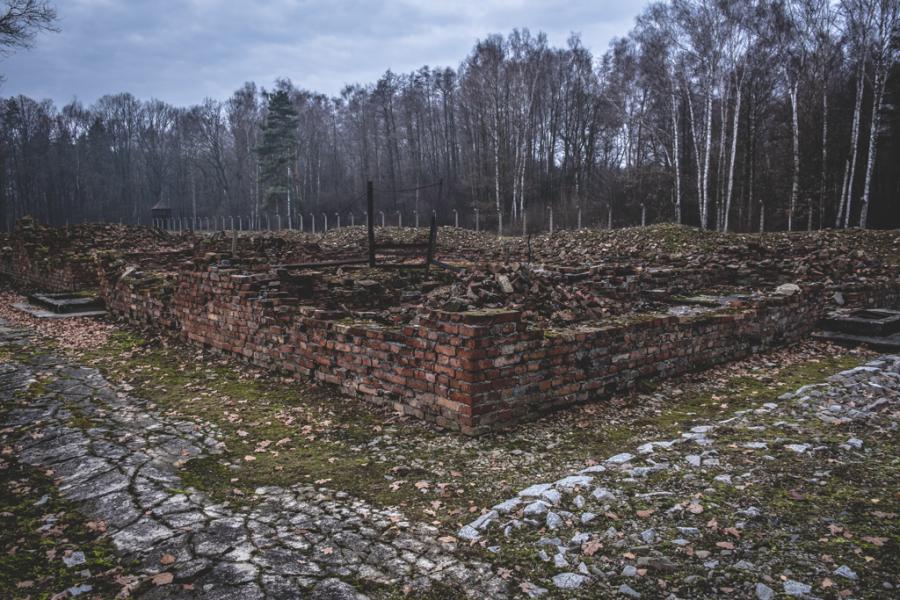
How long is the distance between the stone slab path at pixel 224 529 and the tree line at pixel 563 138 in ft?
85.6

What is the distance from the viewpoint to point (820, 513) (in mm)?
2988

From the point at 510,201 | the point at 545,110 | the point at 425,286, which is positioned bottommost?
the point at 425,286

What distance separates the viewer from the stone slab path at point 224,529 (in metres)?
2.57

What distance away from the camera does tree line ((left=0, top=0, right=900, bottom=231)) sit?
79.8ft

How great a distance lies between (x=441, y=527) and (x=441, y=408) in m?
1.50

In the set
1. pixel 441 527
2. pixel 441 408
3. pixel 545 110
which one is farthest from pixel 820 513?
pixel 545 110

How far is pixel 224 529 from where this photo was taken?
304 centimetres

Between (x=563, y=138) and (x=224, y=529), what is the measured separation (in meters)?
41.8

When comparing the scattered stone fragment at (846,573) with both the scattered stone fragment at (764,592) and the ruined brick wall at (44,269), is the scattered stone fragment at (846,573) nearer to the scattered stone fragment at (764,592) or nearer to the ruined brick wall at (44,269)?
the scattered stone fragment at (764,592)

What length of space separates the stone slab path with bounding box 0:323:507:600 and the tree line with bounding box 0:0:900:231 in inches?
1027

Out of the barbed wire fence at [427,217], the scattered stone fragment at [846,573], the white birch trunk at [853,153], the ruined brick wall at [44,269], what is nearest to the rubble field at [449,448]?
the scattered stone fragment at [846,573]

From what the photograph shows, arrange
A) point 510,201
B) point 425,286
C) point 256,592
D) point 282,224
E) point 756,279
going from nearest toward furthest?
point 256,592, point 425,286, point 756,279, point 510,201, point 282,224

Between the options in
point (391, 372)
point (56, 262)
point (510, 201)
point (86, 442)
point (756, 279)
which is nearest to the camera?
point (86, 442)

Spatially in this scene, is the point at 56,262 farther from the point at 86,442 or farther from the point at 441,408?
the point at 441,408
